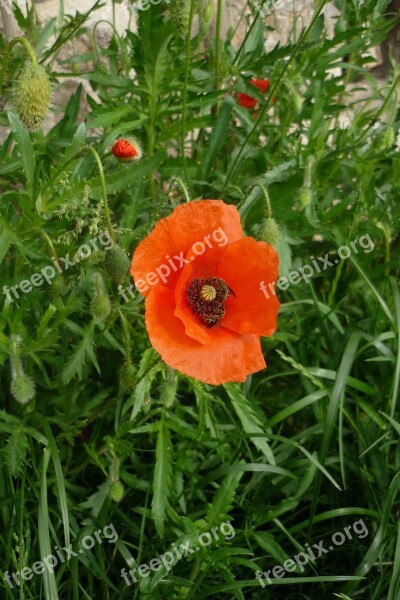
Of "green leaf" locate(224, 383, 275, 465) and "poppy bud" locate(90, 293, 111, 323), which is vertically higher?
"poppy bud" locate(90, 293, 111, 323)

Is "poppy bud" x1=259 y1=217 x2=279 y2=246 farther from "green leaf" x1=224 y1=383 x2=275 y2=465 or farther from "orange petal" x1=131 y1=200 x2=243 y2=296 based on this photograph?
"green leaf" x1=224 y1=383 x2=275 y2=465

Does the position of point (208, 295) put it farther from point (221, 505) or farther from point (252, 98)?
point (252, 98)

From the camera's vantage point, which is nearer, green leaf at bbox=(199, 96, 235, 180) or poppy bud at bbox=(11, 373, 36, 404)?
poppy bud at bbox=(11, 373, 36, 404)

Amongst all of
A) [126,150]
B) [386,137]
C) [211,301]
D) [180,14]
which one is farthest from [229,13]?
[211,301]

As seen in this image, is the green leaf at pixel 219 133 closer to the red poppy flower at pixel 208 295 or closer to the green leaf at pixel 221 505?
the red poppy flower at pixel 208 295

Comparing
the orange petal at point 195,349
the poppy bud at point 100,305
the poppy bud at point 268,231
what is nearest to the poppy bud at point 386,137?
the poppy bud at point 268,231

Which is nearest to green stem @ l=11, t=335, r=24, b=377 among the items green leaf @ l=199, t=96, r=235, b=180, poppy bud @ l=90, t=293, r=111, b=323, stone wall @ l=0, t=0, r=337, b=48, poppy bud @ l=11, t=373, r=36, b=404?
poppy bud @ l=11, t=373, r=36, b=404

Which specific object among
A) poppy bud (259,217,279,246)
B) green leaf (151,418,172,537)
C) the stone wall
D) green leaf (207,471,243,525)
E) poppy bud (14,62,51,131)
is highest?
the stone wall

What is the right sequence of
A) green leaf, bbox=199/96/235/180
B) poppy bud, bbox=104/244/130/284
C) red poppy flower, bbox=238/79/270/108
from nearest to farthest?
poppy bud, bbox=104/244/130/284 < green leaf, bbox=199/96/235/180 < red poppy flower, bbox=238/79/270/108

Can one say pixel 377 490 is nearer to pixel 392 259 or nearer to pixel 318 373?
pixel 318 373
